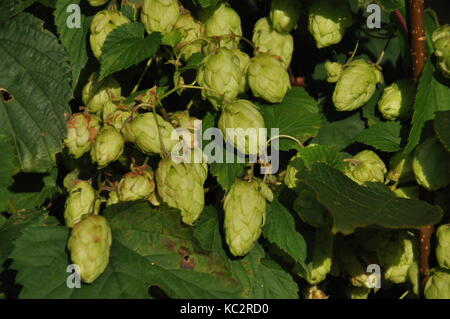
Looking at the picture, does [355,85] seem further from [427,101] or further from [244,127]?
[244,127]

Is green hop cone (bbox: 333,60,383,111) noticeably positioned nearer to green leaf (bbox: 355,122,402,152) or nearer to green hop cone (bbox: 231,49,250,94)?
green leaf (bbox: 355,122,402,152)

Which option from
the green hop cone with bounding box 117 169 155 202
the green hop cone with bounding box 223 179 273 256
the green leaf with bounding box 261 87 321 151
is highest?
the green leaf with bounding box 261 87 321 151

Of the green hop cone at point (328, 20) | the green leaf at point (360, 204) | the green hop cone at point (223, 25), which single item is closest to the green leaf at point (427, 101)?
the green leaf at point (360, 204)

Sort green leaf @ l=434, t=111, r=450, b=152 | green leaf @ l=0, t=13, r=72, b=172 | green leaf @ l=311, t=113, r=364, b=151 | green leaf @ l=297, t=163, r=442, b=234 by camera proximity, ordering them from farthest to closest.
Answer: green leaf @ l=311, t=113, r=364, b=151 → green leaf @ l=0, t=13, r=72, b=172 → green leaf @ l=434, t=111, r=450, b=152 → green leaf @ l=297, t=163, r=442, b=234

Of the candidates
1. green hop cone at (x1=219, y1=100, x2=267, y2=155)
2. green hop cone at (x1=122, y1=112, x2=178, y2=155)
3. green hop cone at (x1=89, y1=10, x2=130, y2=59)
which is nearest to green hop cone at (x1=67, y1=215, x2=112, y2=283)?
green hop cone at (x1=122, y1=112, x2=178, y2=155)

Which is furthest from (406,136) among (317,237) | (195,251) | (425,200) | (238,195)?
(195,251)

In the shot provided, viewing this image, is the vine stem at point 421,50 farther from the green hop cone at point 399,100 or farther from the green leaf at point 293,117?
the green leaf at point 293,117

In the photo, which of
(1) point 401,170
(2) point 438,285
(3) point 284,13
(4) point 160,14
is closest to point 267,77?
(3) point 284,13
